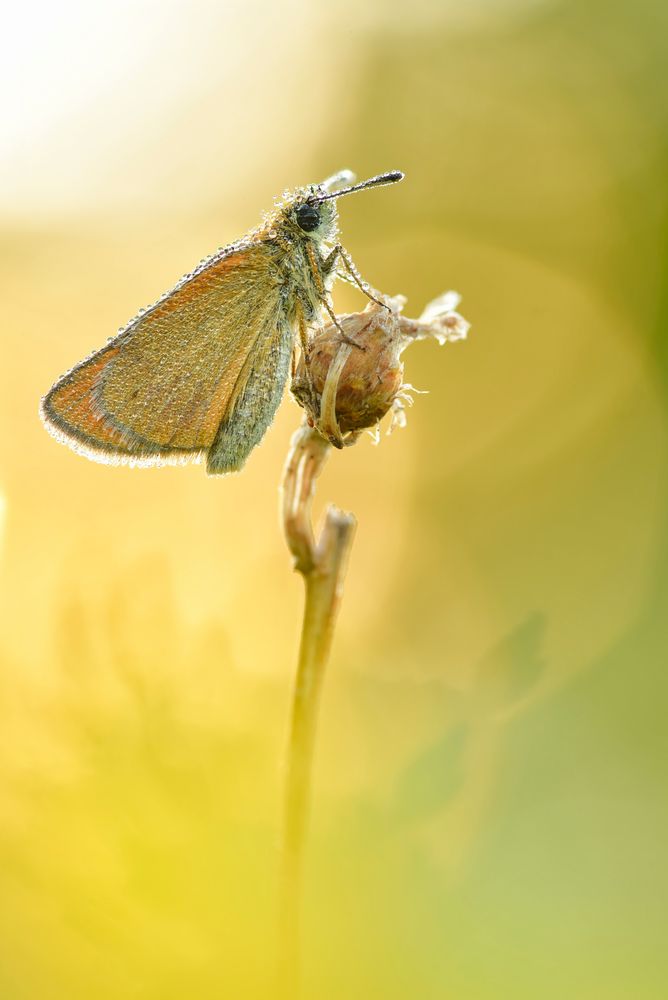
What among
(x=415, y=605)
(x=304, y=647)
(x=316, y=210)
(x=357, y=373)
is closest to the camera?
(x=304, y=647)

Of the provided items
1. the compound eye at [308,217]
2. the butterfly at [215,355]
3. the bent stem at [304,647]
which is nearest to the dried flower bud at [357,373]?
the bent stem at [304,647]

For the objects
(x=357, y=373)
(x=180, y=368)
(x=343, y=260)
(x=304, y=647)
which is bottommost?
(x=304, y=647)

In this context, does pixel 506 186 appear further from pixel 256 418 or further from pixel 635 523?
pixel 256 418

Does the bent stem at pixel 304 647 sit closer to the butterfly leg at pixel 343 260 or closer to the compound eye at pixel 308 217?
the butterfly leg at pixel 343 260

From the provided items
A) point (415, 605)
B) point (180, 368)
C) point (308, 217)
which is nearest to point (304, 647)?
point (180, 368)

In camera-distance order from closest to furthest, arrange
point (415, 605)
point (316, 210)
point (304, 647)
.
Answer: point (304, 647), point (316, 210), point (415, 605)

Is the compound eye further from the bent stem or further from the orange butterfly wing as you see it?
the bent stem

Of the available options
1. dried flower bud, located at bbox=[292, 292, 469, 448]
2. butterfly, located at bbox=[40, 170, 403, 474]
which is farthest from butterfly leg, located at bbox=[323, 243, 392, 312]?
dried flower bud, located at bbox=[292, 292, 469, 448]

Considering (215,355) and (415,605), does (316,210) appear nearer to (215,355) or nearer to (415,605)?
(215,355)
